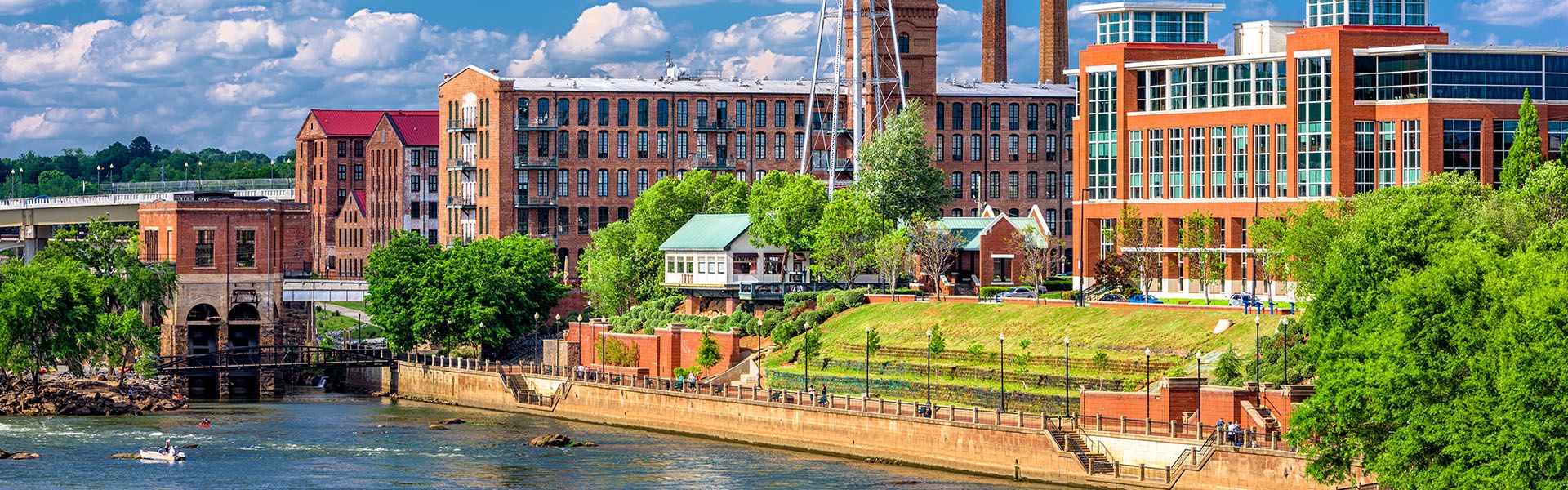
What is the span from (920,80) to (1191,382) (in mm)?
Result: 86590

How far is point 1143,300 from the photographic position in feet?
405

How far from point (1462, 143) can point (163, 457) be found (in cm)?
6472

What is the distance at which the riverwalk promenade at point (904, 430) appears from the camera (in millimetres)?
87438

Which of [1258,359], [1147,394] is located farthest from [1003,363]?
[1258,359]

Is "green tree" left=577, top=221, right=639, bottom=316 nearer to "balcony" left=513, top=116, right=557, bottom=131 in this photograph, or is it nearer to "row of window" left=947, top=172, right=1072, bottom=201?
"balcony" left=513, top=116, right=557, bottom=131

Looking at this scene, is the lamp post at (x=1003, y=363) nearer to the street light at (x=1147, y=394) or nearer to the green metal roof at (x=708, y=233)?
the street light at (x=1147, y=394)

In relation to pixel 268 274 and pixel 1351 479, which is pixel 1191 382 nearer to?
pixel 1351 479

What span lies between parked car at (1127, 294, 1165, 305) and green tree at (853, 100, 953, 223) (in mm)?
24949

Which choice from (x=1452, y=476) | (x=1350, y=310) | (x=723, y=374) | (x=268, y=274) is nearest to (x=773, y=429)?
(x=723, y=374)

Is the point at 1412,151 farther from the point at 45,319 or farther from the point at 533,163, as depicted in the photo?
the point at 533,163

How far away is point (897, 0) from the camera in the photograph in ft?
578

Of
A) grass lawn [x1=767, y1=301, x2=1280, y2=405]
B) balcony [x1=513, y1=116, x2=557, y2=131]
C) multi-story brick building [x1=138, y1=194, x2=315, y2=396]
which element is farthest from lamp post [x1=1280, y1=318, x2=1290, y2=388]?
balcony [x1=513, y1=116, x2=557, y2=131]

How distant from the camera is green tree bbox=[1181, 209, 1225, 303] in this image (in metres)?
127

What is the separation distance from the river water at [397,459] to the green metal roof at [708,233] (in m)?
22.1
